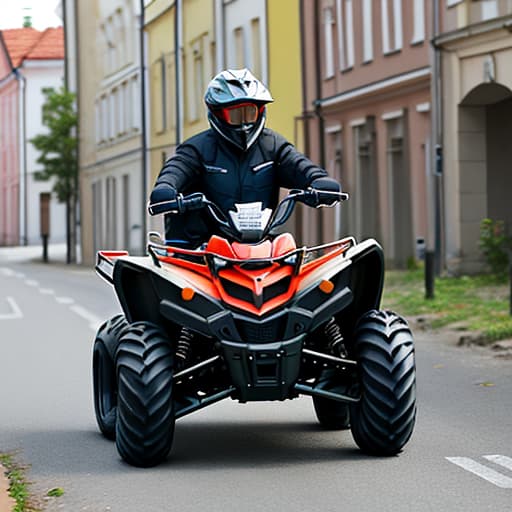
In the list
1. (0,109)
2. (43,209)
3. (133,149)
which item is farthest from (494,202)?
(0,109)

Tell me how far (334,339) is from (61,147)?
2126 inches

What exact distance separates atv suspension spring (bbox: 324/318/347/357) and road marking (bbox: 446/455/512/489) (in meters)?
0.78

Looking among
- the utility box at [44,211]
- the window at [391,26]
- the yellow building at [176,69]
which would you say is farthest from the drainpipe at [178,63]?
the utility box at [44,211]

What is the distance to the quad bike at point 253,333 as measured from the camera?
827cm

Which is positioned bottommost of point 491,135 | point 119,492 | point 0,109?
point 119,492

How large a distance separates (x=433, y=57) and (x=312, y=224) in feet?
37.7

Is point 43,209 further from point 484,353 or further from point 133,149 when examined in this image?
point 484,353

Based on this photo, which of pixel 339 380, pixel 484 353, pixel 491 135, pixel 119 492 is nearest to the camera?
pixel 119 492

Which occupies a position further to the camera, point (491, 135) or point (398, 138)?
point (398, 138)

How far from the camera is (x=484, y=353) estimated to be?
16031 mm

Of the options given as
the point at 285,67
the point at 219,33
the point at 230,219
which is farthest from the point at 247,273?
the point at 219,33

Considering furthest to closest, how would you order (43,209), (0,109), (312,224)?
(0,109), (43,209), (312,224)

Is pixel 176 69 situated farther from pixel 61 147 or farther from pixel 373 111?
pixel 373 111

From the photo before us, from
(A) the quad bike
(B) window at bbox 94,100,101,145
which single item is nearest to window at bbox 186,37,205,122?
(B) window at bbox 94,100,101,145
